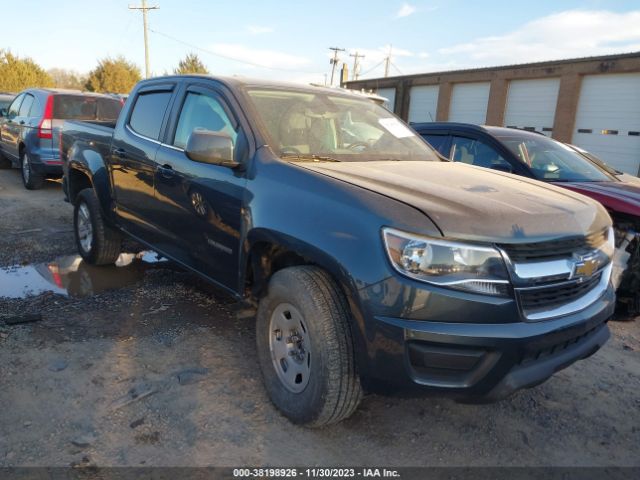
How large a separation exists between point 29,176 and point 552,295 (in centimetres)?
941

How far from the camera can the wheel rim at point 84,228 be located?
5.02 metres

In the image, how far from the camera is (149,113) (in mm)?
4129

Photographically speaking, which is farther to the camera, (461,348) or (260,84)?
(260,84)

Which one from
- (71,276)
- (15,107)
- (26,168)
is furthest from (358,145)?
(15,107)

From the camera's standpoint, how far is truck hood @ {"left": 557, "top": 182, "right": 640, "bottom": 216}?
4.27m

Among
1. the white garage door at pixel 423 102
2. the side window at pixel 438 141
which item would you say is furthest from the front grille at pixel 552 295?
the white garage door at pixel 423 102

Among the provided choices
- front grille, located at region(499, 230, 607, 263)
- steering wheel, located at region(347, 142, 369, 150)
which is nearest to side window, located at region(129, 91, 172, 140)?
steering wheel, located at region(347, 142, 369, 150)

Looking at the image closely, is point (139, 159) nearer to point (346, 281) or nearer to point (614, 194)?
point (346, 281)

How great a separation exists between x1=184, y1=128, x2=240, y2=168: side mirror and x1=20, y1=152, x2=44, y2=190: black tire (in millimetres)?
7484

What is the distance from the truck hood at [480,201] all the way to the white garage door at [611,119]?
54.1ft

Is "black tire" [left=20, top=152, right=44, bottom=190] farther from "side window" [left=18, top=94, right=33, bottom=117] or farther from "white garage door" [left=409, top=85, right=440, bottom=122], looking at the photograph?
"white garage door" [left=409, top=85, right=440, bottom=122]

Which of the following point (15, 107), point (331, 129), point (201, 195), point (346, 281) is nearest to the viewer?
point (346, 281)

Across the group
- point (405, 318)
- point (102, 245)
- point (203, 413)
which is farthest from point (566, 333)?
point (102, 245)

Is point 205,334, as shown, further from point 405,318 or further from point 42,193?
point 42,193
